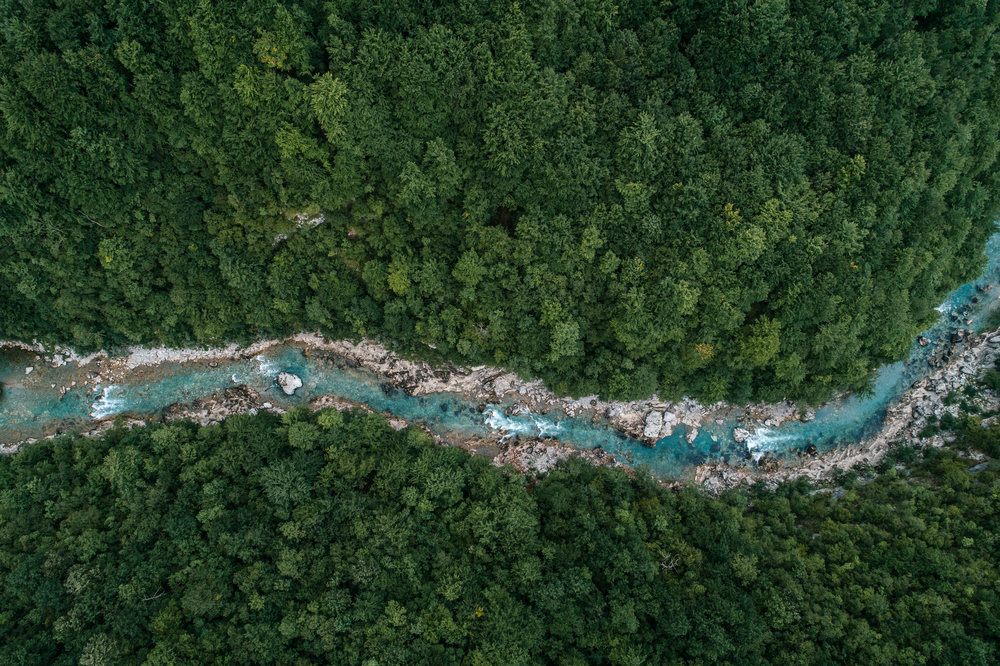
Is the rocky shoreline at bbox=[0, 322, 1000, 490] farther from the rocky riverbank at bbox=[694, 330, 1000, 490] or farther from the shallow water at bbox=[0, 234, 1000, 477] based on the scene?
the shallow water at bbox=[0, 234, 1000, 477]

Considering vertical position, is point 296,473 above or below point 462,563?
above

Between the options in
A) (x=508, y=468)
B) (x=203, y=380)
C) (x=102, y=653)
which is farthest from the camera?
(x=203, y=380)

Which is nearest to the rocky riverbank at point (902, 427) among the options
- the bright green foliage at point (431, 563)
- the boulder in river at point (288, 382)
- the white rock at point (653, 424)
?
the bright green foliage at point (431, 563)

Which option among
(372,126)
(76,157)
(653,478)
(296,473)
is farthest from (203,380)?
(653,478)

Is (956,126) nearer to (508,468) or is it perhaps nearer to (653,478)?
(653,478)

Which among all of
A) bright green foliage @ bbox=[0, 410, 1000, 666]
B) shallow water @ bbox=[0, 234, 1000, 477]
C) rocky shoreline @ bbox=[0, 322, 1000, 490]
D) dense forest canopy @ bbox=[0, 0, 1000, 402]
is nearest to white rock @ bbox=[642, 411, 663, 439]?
rocky shoreline @ bbox=[0, 322, 1000, 490]
